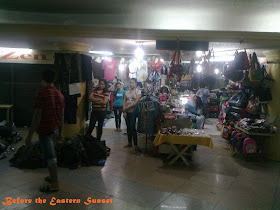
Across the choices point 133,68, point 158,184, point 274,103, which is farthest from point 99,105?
point 274,103

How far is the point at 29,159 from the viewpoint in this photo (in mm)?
4672

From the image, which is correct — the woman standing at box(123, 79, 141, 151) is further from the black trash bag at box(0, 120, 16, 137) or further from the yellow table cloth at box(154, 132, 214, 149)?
the black trash bag at box(0, 120, 16, 137)

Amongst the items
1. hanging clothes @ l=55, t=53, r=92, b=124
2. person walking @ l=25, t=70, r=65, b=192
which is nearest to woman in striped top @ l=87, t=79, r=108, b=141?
hanging clothes @ l=55, t=53, r=92, b=124

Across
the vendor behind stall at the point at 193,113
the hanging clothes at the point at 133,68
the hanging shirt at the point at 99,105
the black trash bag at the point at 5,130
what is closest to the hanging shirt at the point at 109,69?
the hanging clothes at the point at 133,68

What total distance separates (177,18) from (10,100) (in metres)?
7.37

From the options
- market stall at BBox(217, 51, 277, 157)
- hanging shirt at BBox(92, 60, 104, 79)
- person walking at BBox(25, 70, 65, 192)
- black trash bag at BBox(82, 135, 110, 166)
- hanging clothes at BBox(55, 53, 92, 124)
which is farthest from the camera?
hanging shirt at BBox(92, 60, 104, 79)

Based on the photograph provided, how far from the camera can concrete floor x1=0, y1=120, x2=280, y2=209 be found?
3469 millimetres

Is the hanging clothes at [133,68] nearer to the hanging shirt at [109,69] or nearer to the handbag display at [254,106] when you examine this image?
the hanging shirt at [109,69]

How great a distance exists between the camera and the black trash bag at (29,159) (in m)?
4.64

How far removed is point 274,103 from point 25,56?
8751mm

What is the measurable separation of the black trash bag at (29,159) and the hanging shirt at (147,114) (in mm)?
2469

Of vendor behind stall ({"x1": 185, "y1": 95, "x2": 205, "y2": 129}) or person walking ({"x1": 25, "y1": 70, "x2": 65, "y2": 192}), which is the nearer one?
person walking ({"x1": 25, "y1": 70, "x2": 65, "y2": 192})

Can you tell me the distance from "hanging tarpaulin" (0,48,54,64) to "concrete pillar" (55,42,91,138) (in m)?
2.66

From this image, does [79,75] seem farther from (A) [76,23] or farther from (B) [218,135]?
(B) [218,135]
